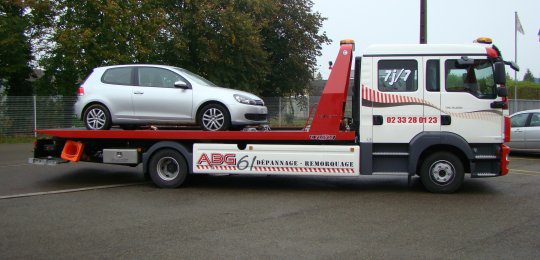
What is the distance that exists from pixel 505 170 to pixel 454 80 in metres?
1.78

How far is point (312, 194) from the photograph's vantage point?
8.92 metres

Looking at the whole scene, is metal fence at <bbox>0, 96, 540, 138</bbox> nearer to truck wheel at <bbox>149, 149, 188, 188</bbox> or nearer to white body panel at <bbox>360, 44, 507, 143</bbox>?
truck wheel at <bbox>149, 149, 188, 188</bbox>

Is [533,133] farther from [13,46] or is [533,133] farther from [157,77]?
[13,46]

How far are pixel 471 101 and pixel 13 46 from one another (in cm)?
2248

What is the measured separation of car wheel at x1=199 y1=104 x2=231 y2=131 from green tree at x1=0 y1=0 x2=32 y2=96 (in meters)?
17.4

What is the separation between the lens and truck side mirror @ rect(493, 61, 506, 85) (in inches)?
320

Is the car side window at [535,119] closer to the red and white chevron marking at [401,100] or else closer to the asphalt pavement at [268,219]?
the asphalt pavement at [268,219]

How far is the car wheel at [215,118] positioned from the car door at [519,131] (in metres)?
9.75

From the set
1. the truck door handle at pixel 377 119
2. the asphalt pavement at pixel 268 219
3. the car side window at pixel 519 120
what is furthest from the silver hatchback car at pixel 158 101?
the car side window at pixel 519 120

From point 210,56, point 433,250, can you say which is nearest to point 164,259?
point 433,250

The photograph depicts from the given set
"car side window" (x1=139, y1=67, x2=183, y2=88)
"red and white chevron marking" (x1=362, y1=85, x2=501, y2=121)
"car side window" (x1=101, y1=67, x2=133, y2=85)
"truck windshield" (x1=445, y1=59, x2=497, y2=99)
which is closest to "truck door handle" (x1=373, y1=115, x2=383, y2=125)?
"red and white chevron marking" (x1=362, y1=85, x2=501, y2=121)

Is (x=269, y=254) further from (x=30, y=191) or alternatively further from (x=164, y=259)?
(x=30, y=191)

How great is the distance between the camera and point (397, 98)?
27.9 feet

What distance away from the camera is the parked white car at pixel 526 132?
14.3 m
